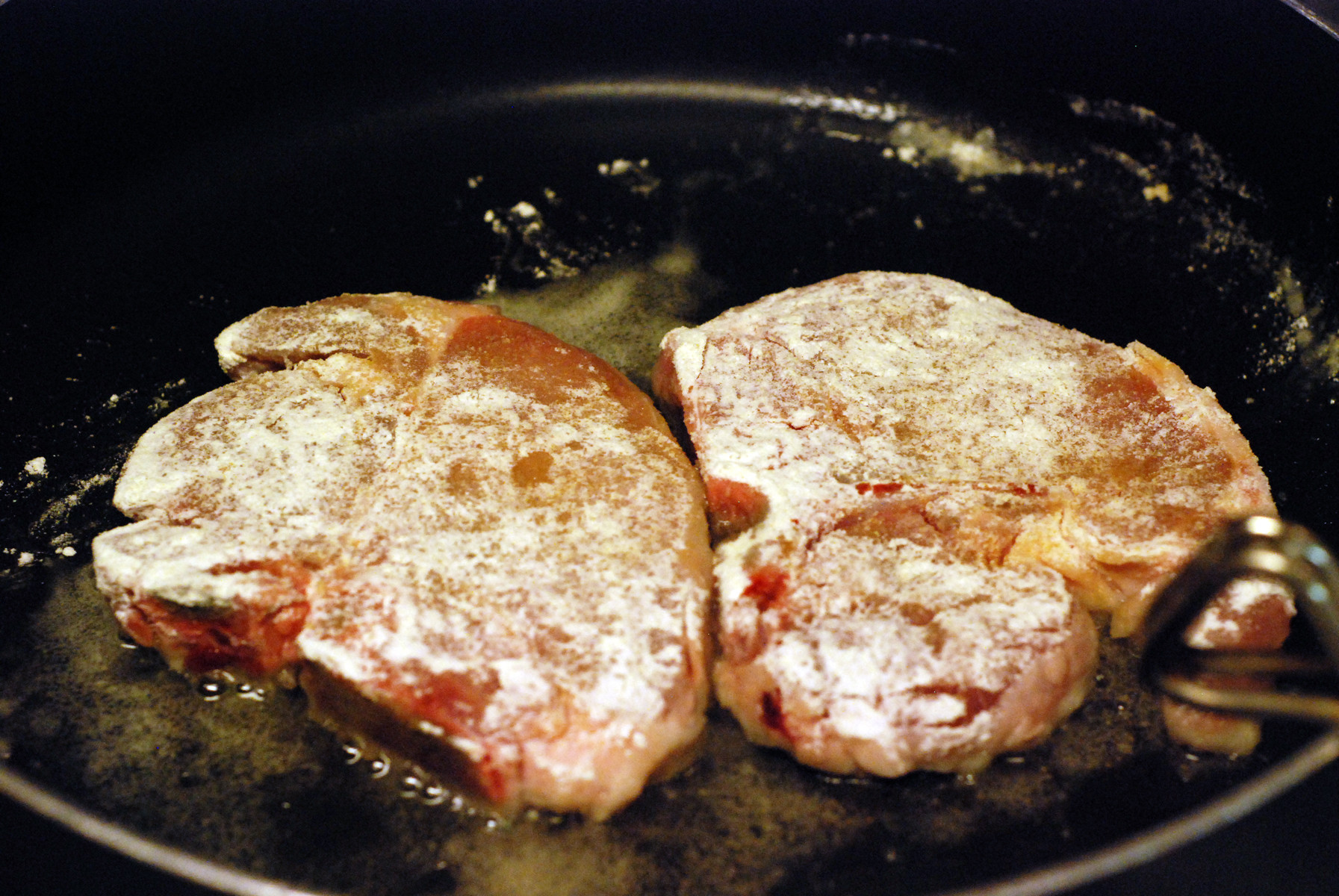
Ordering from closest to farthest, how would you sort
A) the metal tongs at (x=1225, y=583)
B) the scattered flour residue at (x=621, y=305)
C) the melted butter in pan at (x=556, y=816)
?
1. the metal tongs at (x=1225, y=583)
2. the melted butter in pan at (x=556, y=816)
3. the scattered flour residue at (x=621, y=305)

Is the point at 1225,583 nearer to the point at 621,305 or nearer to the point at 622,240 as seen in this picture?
the point at 621,305

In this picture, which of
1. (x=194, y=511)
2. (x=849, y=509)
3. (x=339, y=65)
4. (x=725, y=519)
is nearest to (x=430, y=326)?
(x=194, y=511)

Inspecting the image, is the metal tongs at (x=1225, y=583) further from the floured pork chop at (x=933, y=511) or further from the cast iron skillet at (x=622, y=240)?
the floured pork chop at (x=933, y=511)

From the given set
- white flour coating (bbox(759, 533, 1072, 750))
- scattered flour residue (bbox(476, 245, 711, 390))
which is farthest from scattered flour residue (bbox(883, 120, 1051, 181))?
white flour coating (bbox(759, 533, 1072, 750))

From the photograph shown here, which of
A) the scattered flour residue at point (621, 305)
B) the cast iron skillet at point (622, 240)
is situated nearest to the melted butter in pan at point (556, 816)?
the cast iron skillet at point (622, 240)

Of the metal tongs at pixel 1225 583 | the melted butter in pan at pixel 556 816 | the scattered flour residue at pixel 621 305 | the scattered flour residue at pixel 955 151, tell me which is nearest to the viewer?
the metal tongs at pixel 1225 583

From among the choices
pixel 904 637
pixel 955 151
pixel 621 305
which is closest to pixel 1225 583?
pixel 904 637
